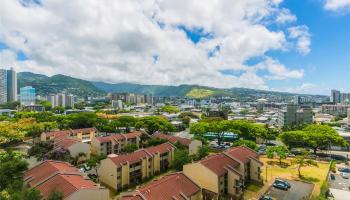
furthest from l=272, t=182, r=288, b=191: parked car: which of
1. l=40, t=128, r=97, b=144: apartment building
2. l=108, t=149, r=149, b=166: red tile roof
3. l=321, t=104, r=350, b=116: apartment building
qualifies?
l=321, t=104, r=350, b=116: apartment building

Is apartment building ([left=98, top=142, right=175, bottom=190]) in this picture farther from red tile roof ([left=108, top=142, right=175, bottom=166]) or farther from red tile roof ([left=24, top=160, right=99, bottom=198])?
red tile roof ([left=24, top=160, right=99, bottom=198])

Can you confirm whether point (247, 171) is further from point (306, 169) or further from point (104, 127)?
point (104, 127)

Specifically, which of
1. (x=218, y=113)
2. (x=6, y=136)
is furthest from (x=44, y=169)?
(x=218, y=113)

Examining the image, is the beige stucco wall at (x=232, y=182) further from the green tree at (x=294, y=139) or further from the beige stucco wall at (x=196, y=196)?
the green tree at (x=294, y=139)

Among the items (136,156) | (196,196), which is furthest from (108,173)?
(196,196)

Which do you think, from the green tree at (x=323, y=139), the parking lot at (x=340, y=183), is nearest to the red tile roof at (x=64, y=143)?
the parking lot at (x=340, y=183)

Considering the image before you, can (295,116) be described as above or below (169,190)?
above

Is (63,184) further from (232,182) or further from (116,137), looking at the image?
(116,137)
